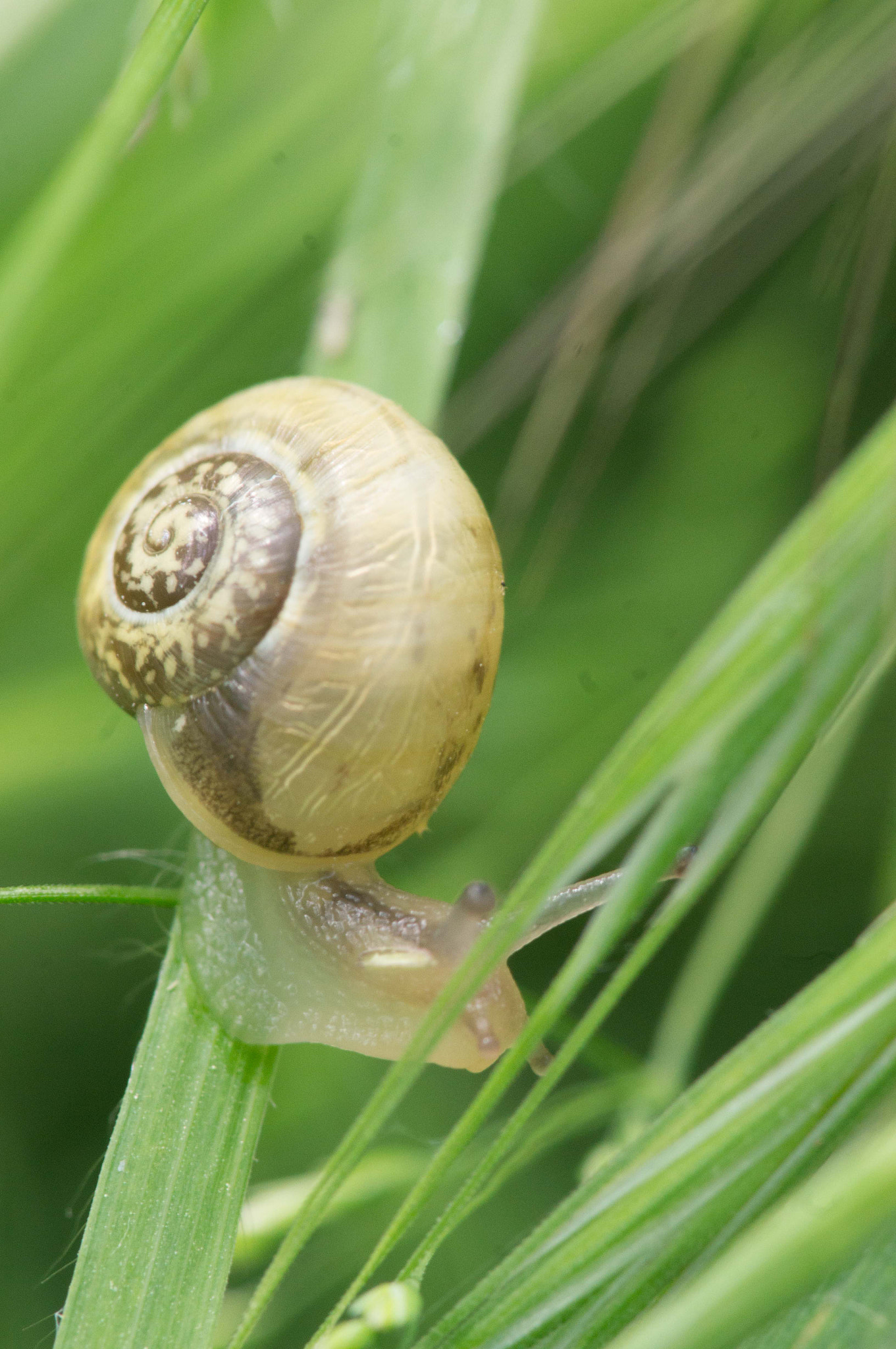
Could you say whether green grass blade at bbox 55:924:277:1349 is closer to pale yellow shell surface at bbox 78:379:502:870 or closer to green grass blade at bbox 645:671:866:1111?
pale yellow shell surface at bbox 78:379:502:870

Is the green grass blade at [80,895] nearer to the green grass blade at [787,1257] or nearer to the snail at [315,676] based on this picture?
the snail at [315,676]

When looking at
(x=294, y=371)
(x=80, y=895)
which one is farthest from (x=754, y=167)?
(x=80, y=895)

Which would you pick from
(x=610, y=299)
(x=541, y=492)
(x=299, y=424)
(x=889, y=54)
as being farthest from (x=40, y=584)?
(x=889, y=54)

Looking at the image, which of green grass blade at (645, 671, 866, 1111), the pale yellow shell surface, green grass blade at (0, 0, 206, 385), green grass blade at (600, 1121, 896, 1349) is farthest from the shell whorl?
green grass blade at (600, 1121, 896, 1349)

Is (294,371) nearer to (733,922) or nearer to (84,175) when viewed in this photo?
(84,175)

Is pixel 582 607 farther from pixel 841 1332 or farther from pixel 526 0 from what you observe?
pixel 841 1332

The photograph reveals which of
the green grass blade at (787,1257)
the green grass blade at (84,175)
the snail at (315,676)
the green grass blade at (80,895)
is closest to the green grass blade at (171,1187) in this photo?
the snail at (315,676)
